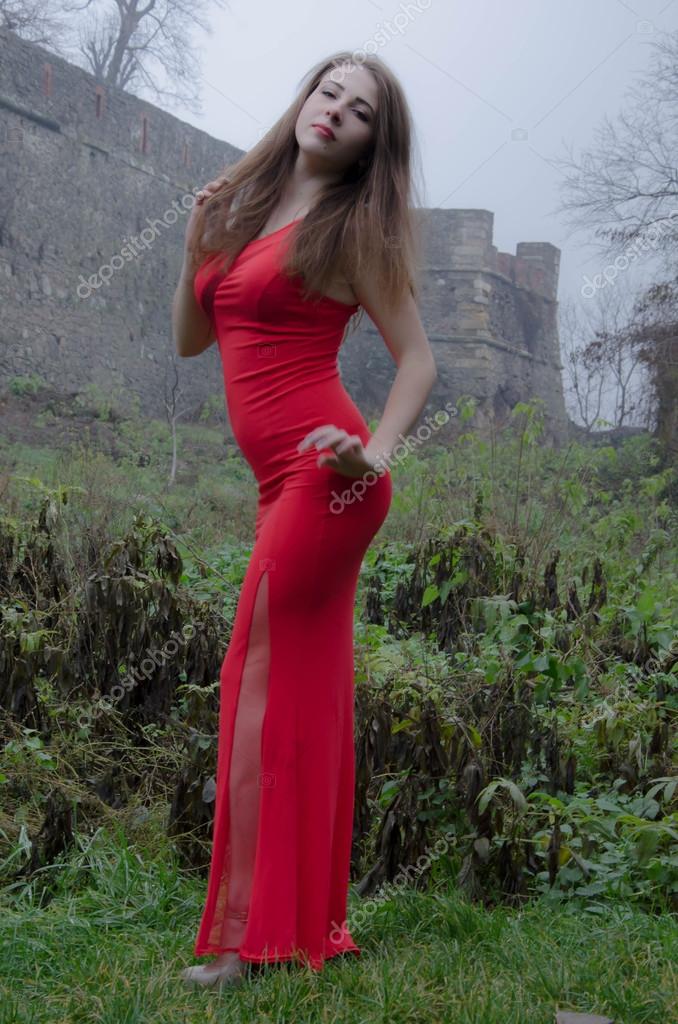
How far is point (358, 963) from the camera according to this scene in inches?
94.3

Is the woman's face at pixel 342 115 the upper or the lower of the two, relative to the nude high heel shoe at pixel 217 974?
upper

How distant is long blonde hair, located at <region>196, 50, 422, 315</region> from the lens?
228 cm

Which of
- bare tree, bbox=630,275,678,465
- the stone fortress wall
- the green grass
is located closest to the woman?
the green grass

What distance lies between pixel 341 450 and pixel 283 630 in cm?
41

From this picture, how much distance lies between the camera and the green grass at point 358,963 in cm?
214

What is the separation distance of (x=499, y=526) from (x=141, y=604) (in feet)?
8.67

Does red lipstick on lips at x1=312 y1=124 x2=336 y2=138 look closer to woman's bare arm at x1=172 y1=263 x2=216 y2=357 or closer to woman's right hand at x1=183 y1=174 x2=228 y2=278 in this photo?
woman's right hand at x1=183 y1=174 x2=228 y2=278

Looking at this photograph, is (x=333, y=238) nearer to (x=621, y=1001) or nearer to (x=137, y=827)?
(x=621, y=1001)

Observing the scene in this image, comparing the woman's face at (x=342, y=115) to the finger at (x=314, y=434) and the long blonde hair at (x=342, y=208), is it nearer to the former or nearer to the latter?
the long blonde hair at (x=342, y=208)

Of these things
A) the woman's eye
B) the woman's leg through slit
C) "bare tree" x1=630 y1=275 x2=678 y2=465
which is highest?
"bare tree" x1=630 y1=275 x2=678 y2=465

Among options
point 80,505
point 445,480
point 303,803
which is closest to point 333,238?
point 303,803

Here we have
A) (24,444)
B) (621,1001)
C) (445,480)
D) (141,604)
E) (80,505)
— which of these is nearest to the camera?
(621,1001)

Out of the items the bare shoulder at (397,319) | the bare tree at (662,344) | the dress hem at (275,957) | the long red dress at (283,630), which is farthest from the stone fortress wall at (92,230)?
the dress hem at (275,957)

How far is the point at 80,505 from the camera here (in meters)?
5.72
